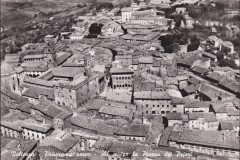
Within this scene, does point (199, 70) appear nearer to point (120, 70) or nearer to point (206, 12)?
point (120, 70)

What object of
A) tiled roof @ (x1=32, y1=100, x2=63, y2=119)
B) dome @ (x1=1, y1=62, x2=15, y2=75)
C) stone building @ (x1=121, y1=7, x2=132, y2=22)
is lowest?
tiled roof @ (x1=32, y1=100, x2=63, y2=119)

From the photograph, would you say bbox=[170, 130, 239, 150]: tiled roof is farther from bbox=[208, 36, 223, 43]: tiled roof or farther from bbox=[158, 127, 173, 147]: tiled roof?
bbox=[208, 36, 223, 43]: tiled roof

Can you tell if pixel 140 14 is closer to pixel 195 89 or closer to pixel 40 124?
pixel 195 89

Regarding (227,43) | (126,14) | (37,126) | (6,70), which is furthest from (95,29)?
(37,126)

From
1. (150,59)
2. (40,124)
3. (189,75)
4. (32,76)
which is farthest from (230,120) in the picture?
(32,76)

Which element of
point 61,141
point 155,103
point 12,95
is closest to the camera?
point 61,141

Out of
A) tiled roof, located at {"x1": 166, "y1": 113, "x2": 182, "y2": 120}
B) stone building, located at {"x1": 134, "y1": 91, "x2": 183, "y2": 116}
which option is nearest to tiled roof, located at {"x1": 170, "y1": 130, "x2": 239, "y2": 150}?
tiled roof, located at {"x1": 166, "y1": 113, "x2": 182, "y2": 120}

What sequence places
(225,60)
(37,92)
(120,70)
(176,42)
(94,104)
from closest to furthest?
(94,104), (37,92), (120,70), (225,60), (176,42)
